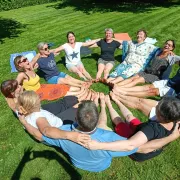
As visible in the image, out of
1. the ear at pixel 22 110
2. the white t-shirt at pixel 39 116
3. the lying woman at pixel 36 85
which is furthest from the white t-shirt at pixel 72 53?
the ear at pixel 22 110

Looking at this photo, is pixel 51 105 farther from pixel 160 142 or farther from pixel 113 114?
pixel 160 142

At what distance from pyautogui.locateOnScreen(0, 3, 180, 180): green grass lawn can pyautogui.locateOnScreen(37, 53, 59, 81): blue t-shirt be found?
1.20 meters

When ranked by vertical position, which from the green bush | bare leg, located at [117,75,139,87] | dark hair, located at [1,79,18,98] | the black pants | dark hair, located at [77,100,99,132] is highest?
dark hair, located at [77,100,99,132]

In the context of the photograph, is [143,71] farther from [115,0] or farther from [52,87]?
[115,0]

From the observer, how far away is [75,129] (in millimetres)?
4012

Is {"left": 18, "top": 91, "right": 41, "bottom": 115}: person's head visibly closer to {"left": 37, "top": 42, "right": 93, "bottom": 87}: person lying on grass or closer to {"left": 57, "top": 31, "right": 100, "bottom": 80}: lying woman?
{"left": 37, "top": 42, "right": 93, "bottom": 87}: person lying on grass

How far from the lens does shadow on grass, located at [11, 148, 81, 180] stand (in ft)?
16.6

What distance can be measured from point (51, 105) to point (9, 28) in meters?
11.0

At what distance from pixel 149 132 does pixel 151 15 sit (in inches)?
547

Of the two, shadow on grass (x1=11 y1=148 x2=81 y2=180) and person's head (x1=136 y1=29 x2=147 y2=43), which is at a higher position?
person's head (x1=136 y1=29 x2=147 y2=43)

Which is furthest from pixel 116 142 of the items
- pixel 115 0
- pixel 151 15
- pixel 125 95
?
pixel 115 0

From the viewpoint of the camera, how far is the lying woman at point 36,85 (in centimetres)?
668

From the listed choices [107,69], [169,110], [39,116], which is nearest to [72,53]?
[107,69]

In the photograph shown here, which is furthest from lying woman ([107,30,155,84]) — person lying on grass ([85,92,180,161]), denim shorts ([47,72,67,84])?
person lying on grass ([85,92,180,161])
